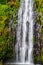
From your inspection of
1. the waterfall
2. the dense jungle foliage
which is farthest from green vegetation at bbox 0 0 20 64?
the waterfall

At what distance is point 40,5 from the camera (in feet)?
13.4

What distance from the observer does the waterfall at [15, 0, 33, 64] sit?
13.4ft

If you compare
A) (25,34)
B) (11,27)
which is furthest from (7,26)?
(25,34)

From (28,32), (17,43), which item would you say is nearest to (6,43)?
(17,43)

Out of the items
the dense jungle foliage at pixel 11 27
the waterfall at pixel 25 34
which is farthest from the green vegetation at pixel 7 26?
the waterfall at pixel 25 34

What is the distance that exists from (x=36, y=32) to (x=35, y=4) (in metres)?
0.54

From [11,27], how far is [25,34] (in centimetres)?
30

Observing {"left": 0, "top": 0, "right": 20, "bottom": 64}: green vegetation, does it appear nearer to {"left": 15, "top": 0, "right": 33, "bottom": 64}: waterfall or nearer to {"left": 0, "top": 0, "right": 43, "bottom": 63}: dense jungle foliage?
{"left": 0, "top": 0, "right": 43, "bottom": 63}: dense jungle foliage

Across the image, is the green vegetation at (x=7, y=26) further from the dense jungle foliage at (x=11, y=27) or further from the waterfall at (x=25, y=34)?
the waterfall at (x=25, y=34)

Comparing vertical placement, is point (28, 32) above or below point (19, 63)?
above

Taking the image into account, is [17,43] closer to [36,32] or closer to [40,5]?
[36,32]

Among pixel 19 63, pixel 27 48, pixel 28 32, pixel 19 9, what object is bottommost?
pixel 19 63

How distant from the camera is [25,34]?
4.11 m

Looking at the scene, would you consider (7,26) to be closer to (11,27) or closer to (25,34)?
(11,27)
